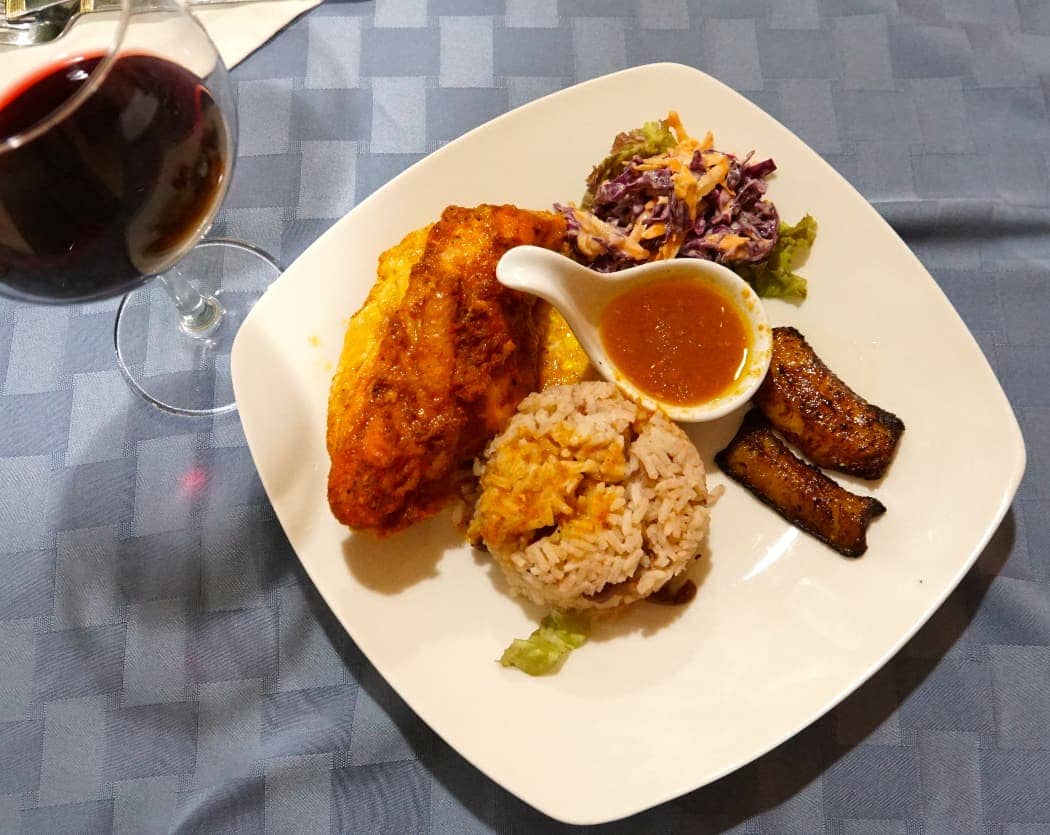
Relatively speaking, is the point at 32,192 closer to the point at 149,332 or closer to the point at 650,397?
the point at 149,332

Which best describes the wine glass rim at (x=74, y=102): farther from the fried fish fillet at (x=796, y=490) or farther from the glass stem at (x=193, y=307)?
the fried fish fillet at (x=796, y=490)

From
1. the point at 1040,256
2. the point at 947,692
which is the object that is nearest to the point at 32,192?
the point at 947,692

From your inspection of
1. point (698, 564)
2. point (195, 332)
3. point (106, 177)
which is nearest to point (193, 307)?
point (195, 332)

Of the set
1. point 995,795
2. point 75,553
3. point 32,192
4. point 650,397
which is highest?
point 32,192

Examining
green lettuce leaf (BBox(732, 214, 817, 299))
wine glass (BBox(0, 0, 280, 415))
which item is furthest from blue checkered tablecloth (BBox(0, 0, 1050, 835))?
wine glass (BBox(0, 0, 280, 415))

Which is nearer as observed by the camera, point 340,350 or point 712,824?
point 712,824

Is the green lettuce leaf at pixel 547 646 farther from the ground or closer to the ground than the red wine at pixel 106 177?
closer to the ground

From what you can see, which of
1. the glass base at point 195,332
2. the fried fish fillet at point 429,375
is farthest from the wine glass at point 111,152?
the glass base at point 195,332

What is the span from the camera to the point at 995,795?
2.50 meters

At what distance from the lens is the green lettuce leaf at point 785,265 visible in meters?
2.78

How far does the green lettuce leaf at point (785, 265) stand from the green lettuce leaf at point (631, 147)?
0.48 meters

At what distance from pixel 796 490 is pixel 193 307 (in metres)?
2.03

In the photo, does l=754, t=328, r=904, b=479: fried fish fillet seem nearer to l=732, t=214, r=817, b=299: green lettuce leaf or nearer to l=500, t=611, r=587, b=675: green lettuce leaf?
l=732, t=214, r=817, b=299: green lettuce leaf

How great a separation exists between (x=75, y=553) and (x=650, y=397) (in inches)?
74.2
